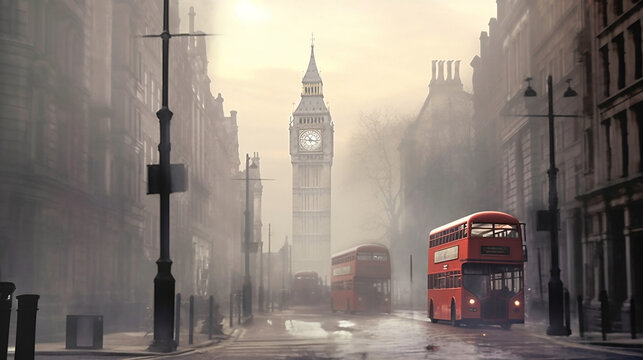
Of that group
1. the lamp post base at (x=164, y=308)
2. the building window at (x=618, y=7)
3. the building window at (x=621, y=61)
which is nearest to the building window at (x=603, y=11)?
the building window at (x=618, y=7)

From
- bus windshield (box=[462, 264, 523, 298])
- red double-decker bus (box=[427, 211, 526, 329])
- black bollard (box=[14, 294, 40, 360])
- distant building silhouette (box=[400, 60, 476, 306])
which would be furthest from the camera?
distant building silhouette (box=[400, 60, 476, 306])

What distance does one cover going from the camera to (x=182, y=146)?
239 feet

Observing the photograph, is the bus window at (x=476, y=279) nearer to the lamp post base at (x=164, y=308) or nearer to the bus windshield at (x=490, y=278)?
the bus windshield at (x=490, y=278)

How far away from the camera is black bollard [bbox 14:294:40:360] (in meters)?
15.0

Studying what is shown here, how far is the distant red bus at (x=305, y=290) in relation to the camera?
9244 centimetres

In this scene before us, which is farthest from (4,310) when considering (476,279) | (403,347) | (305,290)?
(305,290)

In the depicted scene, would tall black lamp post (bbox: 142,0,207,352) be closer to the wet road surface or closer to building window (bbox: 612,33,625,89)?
the wet road surface

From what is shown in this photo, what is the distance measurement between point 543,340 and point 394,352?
680 cm

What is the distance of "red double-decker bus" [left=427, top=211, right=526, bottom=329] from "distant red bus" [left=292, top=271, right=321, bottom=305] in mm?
57694

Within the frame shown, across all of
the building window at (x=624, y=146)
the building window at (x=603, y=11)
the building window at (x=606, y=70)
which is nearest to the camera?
the building window at (x=624, y=146)

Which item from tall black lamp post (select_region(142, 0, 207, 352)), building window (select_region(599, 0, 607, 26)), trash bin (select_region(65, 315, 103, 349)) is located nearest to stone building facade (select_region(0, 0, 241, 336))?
trash bin (select_region(65, 315, 103, 349))

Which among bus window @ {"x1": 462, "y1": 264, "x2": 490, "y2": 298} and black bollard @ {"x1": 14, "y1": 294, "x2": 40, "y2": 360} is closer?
black bollard @ {"x1": 14, "y1": 294, "x2": 40, "y2": 360}

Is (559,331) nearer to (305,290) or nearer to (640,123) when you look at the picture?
(640,123)

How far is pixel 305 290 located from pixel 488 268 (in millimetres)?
60206
